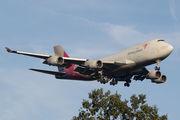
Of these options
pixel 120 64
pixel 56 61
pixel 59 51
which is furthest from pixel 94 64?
pixel 59 51

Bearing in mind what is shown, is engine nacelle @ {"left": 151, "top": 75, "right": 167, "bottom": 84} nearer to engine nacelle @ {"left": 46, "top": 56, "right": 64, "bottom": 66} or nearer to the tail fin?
engine nacelle @ {"left": 46, "top": 56, "right": 64, "bottom": 66}

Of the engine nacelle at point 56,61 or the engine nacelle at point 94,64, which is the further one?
the engine nacelle at point 94,64

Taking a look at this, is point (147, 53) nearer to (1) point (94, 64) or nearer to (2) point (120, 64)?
(2) point (120, 64)

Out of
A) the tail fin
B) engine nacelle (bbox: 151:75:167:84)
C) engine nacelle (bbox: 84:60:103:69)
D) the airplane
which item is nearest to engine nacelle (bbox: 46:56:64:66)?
the airplane

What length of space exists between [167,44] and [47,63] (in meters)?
18.9

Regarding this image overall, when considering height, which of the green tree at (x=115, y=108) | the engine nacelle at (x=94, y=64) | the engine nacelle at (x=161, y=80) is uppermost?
the engine nacelle at (x=94, y=64)

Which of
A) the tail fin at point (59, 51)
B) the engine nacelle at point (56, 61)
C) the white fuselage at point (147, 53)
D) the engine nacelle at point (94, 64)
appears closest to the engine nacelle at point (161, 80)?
the white fuselage at point (147, 53)

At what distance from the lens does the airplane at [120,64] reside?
45.3 meters

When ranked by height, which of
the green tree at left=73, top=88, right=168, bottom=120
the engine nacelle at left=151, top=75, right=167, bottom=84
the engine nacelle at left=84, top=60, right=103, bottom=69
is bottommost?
the green tree at left=73, top=88, right=168, bottom=120

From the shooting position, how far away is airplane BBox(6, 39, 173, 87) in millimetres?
45312

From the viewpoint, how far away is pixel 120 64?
47.5 metres

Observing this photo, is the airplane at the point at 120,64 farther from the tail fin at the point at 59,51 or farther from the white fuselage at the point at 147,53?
the tail fin at the point at 59,51

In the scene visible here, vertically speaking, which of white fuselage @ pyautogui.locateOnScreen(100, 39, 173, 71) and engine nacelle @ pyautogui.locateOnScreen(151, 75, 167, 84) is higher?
white fuselage @ pyautogui.locateOnScreen(100, 39, 173, 71)

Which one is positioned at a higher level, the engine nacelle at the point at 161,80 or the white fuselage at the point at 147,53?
the white fuselage at the point at 147,53
